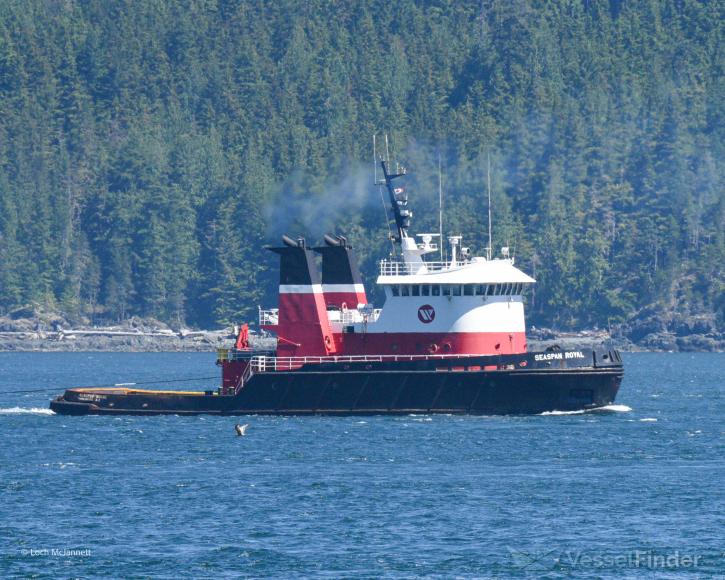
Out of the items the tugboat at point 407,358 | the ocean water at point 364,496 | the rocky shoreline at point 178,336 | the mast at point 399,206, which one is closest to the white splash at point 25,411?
the ocean water at point 364,496

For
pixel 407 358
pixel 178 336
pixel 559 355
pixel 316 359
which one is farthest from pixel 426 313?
pixel 178 336

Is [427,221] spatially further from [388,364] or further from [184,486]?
[184,486]

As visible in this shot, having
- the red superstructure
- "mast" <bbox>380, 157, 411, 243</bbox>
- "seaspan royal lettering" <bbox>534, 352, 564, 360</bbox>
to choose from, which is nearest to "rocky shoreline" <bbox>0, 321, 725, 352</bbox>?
"mast" <bbox>380, 157, 411, 243</bbox>

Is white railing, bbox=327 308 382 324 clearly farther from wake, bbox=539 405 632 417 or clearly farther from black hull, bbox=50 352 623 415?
wake, bbox=539 405 632 417

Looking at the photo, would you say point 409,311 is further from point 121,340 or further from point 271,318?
point 121,340

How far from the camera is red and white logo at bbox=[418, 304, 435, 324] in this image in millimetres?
62938

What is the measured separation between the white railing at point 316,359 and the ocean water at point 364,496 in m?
1.94

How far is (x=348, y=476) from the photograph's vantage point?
49.0m

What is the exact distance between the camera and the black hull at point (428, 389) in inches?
2420

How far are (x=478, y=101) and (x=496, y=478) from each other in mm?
142482

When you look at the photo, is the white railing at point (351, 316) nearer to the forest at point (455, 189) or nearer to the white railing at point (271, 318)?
the white railing at point (271, 318)

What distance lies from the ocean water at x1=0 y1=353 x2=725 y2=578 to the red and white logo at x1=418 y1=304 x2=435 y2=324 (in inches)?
139

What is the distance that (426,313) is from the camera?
207ft

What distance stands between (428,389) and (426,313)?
293 cm
